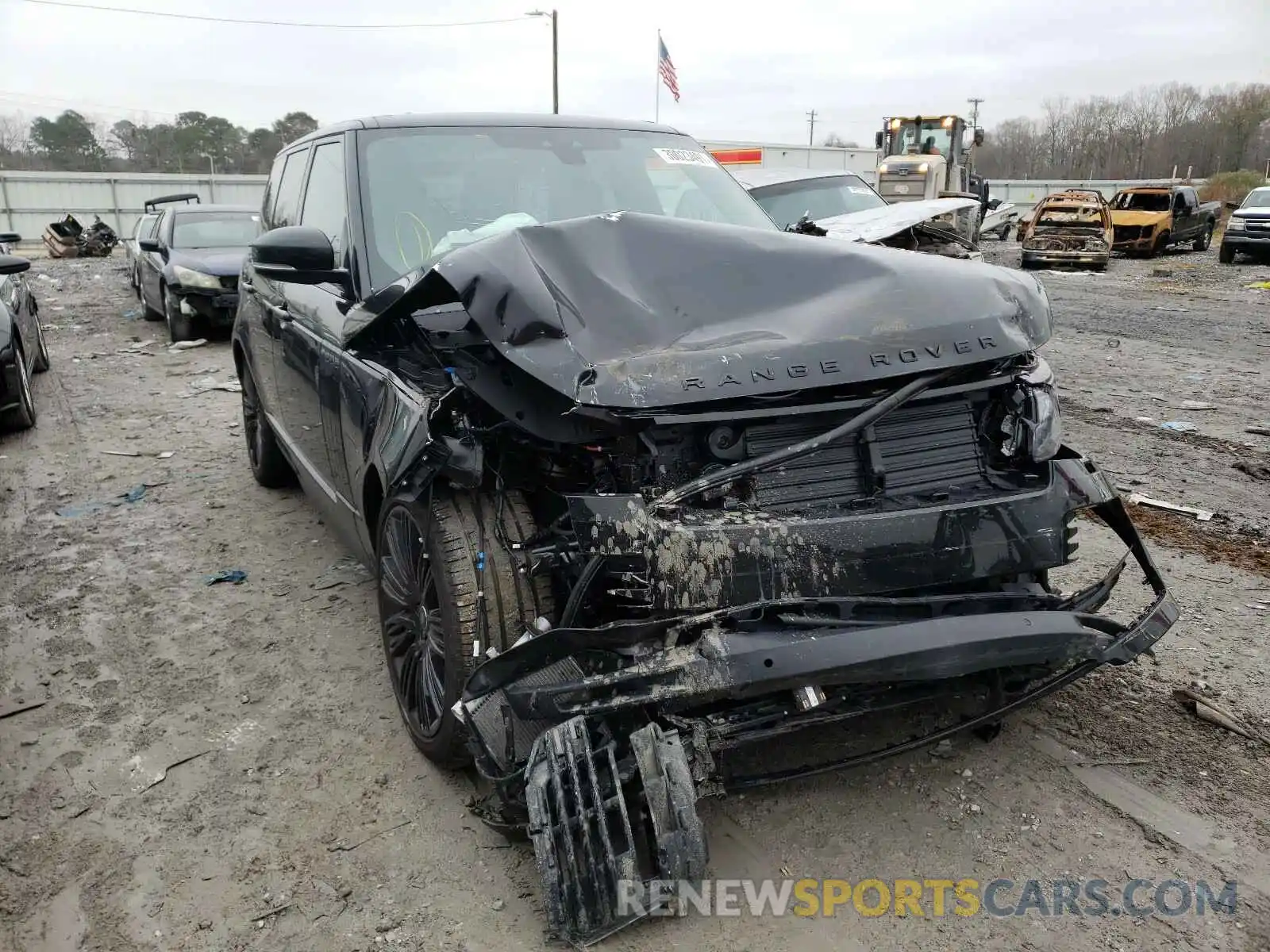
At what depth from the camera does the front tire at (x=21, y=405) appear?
7020 mm

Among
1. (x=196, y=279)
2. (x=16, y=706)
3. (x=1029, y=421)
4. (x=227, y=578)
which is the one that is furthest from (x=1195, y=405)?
(x=196, y=279)

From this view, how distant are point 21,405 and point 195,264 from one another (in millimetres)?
4561

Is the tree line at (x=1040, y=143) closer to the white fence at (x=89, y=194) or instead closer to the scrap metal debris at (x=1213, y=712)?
the white fence at (x=89, y=194)

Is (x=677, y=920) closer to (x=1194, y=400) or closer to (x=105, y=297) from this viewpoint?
(x=1194, y=400)

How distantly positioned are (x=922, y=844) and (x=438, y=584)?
59.5 inches

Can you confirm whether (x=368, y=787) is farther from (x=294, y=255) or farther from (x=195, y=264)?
(x=195, y=264)

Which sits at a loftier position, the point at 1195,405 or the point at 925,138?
the point at 925,138

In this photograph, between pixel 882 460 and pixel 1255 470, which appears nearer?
pixel 882 460

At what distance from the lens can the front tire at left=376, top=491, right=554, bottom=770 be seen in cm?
250

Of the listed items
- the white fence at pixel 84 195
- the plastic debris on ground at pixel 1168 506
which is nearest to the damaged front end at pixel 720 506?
the plastic debris on ground at pixel 1168 506

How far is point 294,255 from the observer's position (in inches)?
122

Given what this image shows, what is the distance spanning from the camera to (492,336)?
7.79 ft

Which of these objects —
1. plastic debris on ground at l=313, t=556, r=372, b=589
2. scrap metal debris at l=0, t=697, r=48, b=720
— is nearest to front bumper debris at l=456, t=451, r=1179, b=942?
scrap metal debris at l=0, t=697, r=48, b=720

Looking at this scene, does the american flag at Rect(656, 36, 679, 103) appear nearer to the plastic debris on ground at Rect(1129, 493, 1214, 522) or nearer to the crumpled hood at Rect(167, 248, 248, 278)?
the crumpled hood at Rect(167, 248, 248, 278)
